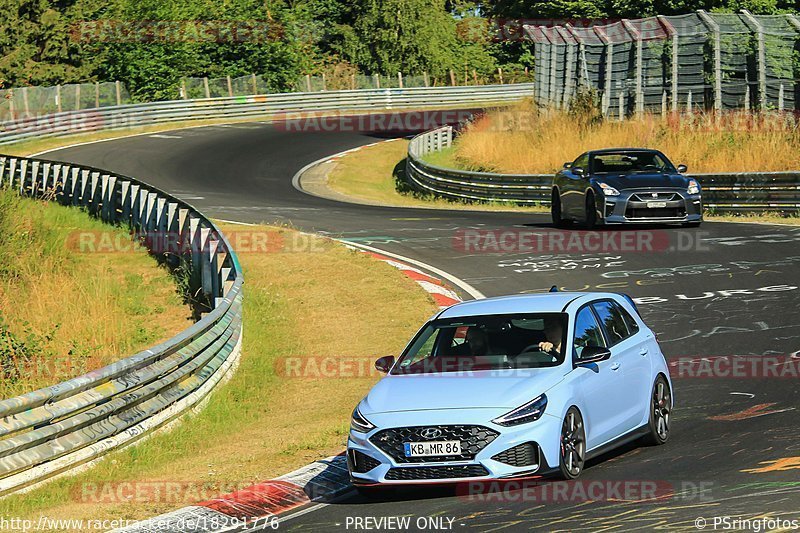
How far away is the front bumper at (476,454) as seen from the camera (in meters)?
9.24

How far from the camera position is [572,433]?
31.7 ft

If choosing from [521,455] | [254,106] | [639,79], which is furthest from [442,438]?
[254,106]

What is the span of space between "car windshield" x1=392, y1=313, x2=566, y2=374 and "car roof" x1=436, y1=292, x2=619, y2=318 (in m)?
0.07

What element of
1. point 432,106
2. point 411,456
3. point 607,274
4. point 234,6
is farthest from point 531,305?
point 234,6

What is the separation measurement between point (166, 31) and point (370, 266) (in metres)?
45.2

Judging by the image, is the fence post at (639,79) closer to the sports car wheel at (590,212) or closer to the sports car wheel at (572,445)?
the sports car wheel at (590,212)

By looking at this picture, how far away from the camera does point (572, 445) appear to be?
9.64 m

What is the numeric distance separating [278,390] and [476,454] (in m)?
6.71

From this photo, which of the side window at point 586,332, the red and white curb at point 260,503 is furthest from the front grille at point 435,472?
the side window at point 586,332

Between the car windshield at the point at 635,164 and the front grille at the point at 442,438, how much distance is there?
15.6 meters

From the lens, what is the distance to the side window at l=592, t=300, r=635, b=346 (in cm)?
1108

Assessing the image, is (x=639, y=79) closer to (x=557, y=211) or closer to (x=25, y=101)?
(x=557, y=211)

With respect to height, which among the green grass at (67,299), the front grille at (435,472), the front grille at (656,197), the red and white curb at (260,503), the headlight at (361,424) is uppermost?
the headlight at (361,424)

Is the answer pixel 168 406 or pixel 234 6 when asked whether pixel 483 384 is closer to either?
pixel 168 406
